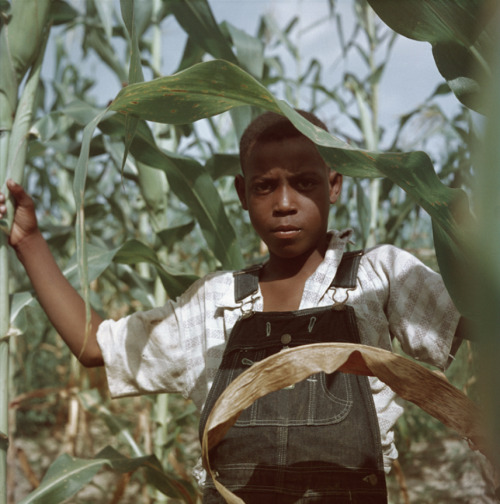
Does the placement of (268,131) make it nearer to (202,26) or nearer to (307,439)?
(202,26)

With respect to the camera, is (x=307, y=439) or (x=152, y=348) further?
(x=152, y=348)

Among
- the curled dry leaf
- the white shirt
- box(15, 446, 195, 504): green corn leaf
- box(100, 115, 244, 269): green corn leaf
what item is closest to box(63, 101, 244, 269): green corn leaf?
box(100, 115, 244, 269): green corn leaf

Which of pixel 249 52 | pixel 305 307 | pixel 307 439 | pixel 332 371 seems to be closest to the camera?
pixel 332 371

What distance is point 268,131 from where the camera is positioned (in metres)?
0.81

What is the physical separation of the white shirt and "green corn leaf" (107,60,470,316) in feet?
0.83

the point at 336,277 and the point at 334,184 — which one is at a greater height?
the point at 334,184

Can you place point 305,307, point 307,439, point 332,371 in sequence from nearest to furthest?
point 332,371, point 307,439, point 305,307

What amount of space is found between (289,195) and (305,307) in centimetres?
16

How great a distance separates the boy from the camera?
0.68m

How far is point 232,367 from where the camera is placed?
0.75m

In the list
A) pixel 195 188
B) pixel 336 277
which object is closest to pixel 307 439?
pixel 336 277

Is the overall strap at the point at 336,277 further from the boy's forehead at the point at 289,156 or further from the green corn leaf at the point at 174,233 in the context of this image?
the green corn leaf at the point at 174,233

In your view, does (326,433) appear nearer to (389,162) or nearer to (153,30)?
(389,162)

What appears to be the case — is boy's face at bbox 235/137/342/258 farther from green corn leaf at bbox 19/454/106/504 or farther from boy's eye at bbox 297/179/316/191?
green corn leaf at bbox 19/454/106/504
